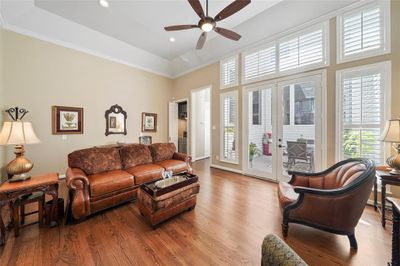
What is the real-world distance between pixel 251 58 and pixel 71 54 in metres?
4.86

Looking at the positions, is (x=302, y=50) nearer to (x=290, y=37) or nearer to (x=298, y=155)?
(x=290, y=37)

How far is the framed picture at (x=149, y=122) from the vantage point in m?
6.03

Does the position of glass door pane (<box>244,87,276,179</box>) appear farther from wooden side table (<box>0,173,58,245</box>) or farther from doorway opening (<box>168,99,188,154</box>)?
wooden side table (<box>0,173,58,245</box>)

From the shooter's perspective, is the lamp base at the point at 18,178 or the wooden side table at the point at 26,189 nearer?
the wooden side table at the point at 26,189

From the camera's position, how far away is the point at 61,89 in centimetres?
424

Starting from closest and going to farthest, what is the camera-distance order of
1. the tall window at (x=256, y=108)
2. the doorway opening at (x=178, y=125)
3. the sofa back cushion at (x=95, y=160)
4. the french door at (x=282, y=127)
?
the sofa back cushion at (x=95, y=160) → the french door at (x=282, y=127) → the tall window at (x=256, y=108) → the doorway opening at (x=178, y=125)

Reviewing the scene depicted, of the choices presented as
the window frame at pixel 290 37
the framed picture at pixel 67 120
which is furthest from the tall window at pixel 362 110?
the framed picture at pixel 67 120

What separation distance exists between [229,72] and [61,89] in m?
4.63

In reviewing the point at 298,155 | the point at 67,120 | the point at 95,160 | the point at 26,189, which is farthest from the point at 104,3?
the point at 298,155

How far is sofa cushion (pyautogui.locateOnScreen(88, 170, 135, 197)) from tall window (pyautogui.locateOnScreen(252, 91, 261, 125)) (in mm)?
3304

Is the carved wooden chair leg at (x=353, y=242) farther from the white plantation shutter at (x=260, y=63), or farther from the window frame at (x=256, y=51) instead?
the white plantation shutter at (x=260, y=63)

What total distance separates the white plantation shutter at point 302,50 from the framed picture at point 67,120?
17.9ft

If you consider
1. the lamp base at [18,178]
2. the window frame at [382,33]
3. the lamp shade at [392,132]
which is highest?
the window frame at [382,33]

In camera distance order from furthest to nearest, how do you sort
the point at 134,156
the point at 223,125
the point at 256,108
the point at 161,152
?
the point at 223,125, the point at 256,108, the point at 161,152, the point at 134,156
